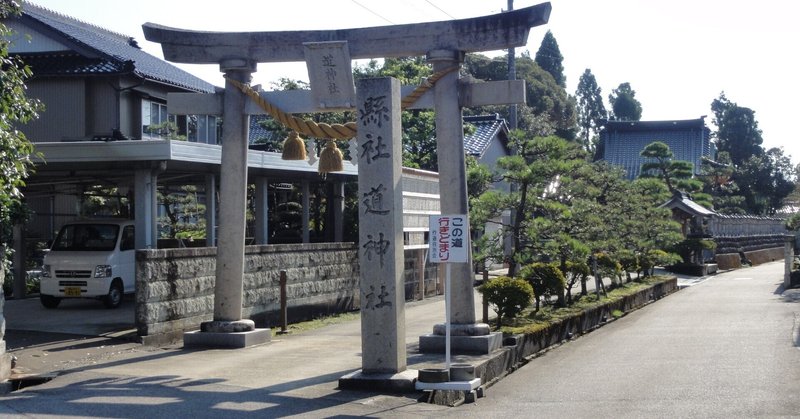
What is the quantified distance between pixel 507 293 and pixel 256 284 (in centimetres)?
516

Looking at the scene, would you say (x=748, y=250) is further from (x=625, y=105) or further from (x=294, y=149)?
(x=294, y=149)

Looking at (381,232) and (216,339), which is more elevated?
(381,232)

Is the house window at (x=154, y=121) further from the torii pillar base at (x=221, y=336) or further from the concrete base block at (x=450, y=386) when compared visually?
the concrete base block at (x=450, y=386)

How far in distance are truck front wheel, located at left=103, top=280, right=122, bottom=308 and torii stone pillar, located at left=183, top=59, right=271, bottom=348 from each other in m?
4.17

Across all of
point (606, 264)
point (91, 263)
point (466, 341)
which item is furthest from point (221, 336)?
point (606, 264)

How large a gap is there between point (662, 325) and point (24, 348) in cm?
1414

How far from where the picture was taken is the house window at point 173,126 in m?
25.7

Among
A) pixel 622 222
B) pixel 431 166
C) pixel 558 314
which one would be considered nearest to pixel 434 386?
pixel 558 314

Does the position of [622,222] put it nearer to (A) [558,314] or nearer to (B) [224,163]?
(A) [558,314]

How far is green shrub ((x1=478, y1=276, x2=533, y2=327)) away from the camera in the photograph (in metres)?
15.2

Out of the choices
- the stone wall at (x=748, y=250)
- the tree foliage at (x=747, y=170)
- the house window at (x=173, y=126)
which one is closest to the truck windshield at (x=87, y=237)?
the house window at (x=173, y=126)

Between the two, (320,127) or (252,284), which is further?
(252,284)

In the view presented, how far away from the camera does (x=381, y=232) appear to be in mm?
10625

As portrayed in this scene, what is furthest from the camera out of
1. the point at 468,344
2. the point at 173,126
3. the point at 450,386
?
the point at 173,126
